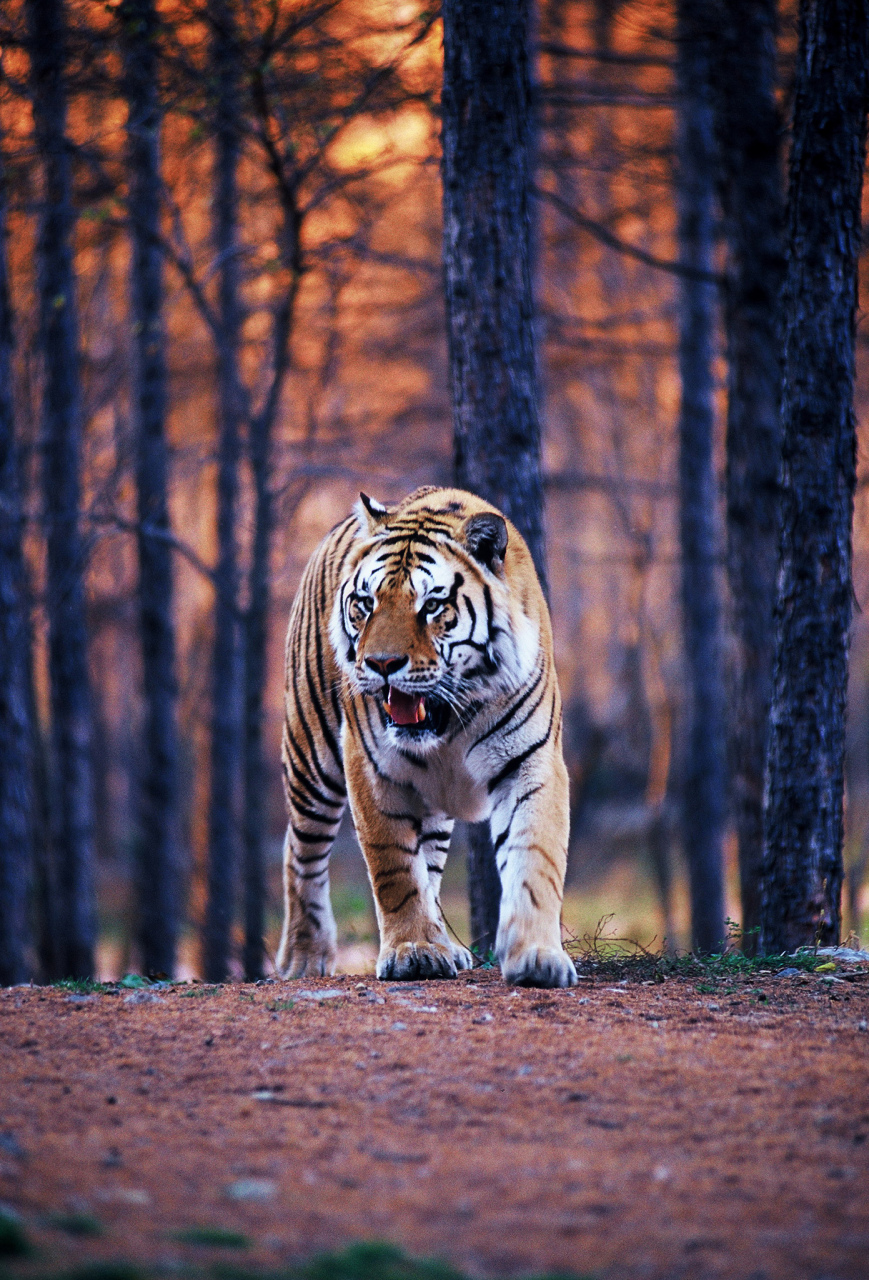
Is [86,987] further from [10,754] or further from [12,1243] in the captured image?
[10,754]

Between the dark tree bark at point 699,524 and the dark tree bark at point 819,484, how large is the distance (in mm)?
6293

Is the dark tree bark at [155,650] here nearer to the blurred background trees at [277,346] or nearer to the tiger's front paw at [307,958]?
the blurred background trees at [277,346]

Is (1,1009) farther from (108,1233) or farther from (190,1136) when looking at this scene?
(108,1233)

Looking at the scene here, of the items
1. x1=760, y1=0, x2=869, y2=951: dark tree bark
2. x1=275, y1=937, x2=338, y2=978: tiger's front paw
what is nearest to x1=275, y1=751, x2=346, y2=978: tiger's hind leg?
x1=275, y1=937, x2=338, y2=978: tiger's front paw

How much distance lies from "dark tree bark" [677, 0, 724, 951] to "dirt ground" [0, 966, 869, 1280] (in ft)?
25.3

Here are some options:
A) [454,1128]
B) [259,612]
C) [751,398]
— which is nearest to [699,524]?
[751,398]

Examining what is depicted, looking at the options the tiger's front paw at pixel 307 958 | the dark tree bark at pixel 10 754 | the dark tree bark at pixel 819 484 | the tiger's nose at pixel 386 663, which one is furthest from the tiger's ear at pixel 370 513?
the dark tree bark at pixel 10 754

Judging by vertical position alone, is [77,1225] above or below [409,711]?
below

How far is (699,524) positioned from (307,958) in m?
7.41

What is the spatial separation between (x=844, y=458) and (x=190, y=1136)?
14.1ft

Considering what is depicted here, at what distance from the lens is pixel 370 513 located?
538cm

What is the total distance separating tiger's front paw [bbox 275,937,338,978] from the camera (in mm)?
6332

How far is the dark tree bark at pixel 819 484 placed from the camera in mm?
5754

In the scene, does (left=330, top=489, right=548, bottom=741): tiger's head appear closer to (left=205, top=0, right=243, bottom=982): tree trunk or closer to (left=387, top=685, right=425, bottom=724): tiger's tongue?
(left=387, top=685, right=425, bottom=724): tiger's tongue
